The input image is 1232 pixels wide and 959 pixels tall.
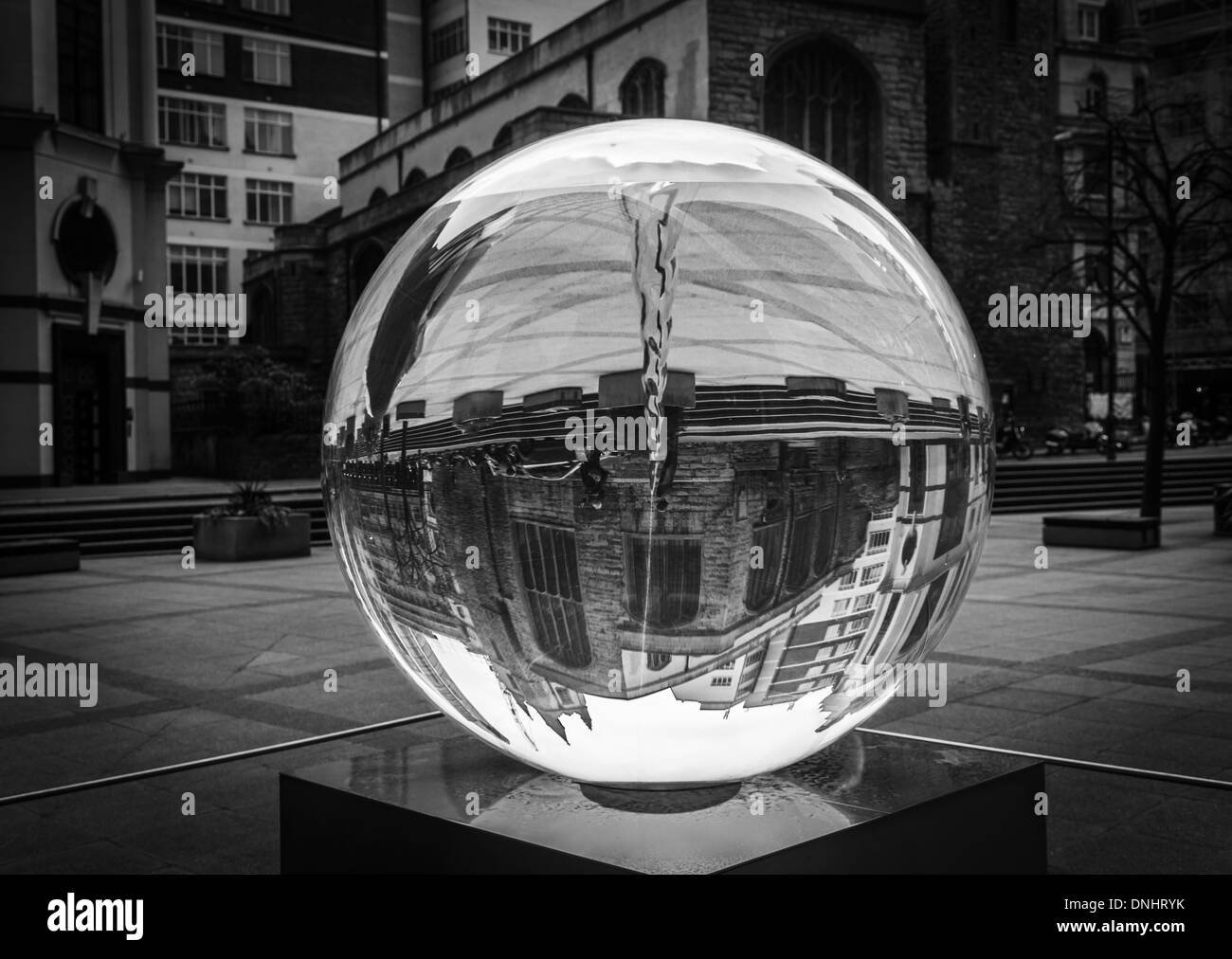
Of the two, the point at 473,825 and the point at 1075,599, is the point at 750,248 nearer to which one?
the point at 473,825

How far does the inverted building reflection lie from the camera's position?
8.24 ft

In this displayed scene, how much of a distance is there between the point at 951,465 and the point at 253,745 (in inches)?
178

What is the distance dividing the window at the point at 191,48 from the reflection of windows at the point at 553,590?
162 ft

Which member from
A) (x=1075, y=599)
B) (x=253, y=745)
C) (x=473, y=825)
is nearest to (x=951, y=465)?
(x=473, y=825)

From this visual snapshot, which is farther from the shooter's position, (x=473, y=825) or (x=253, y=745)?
(x=253, y=745)

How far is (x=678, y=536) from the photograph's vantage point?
8.18 feet

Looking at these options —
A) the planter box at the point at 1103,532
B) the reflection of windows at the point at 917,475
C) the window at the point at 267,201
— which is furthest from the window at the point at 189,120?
the reflection of windows at the point at 917,475

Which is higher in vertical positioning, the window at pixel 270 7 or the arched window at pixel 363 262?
the window at pixel 270 7

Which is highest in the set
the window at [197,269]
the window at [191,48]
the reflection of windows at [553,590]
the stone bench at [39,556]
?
the window at [191,48]

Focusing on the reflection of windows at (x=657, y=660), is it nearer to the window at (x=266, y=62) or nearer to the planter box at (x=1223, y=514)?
the planter box at (x=1223, y=514)

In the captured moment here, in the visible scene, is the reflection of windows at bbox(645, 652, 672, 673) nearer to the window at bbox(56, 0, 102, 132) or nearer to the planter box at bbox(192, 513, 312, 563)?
the planter box at bbox(192, 513, 312, 563)

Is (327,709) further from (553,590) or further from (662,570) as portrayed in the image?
(662,570)

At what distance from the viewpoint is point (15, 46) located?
83.7ft

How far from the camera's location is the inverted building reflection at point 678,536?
8.24 feet
